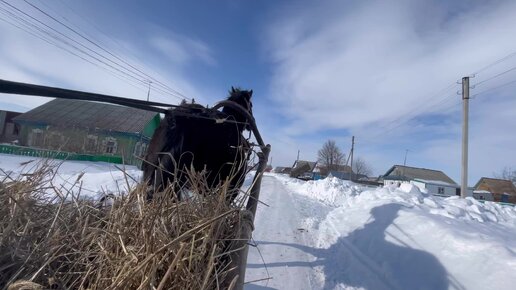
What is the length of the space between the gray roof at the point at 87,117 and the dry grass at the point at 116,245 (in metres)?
29.8

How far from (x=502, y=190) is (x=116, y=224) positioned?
2780 inches

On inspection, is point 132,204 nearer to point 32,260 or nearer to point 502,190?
point 32,260

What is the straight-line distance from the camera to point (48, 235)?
3.70 feet

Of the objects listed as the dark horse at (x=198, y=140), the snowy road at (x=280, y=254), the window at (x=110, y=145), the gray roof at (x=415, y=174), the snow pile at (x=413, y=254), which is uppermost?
the gray roof at (x=415, y=174)

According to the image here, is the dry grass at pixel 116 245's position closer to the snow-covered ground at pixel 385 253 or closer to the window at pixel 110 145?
the snow-covered ground at pixel 385 253

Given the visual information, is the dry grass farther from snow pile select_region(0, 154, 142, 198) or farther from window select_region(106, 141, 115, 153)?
window select_region(106, 141, 115, 153)

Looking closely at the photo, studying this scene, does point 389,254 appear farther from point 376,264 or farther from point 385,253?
point 376,264

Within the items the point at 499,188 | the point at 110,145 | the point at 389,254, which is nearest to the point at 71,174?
the point at 389,254

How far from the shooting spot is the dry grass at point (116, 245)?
3.05ft

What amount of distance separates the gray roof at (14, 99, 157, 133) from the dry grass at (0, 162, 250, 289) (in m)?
Answer: 29.8

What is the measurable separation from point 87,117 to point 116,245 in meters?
33.4

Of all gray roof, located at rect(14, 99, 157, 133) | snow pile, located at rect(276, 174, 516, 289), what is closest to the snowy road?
snow pile, located at rect(276, 174, 516, 289)

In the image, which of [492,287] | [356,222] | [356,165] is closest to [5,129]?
[356,222]

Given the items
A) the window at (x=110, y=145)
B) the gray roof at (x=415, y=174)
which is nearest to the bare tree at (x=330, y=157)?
the gray roof at (x=415, y=174)
